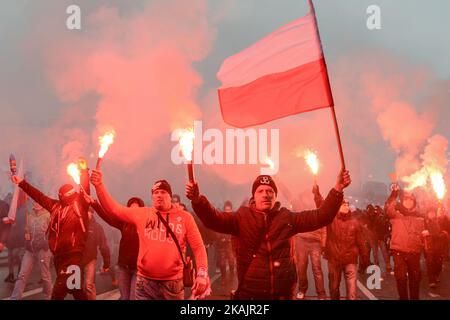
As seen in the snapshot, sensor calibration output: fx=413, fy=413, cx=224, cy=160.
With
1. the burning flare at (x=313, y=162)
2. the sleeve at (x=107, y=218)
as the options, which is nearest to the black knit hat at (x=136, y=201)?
the sleeve at (x=107, y=218)

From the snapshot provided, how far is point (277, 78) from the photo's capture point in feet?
17.2

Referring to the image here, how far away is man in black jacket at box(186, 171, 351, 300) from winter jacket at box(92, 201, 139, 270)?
1544 mm

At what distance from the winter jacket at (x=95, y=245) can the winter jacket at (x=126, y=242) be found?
809 millimetres

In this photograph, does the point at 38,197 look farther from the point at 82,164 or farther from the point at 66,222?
the point at 82,164

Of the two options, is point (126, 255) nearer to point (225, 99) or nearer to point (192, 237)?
point (192, 237)

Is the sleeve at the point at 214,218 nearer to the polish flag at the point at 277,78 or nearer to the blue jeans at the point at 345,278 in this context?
the polish flag at the point at 277,78

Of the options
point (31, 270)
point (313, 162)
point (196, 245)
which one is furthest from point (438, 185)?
point (31, 270)

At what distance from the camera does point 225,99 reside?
5.29 meters

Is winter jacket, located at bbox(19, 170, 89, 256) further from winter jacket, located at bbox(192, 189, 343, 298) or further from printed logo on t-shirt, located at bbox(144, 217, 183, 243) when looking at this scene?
winter jacket, located at bbox(192, 189, 343, 298)

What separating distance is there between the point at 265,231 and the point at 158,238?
4.34 ft

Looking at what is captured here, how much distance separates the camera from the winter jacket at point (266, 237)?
433 centimetres
